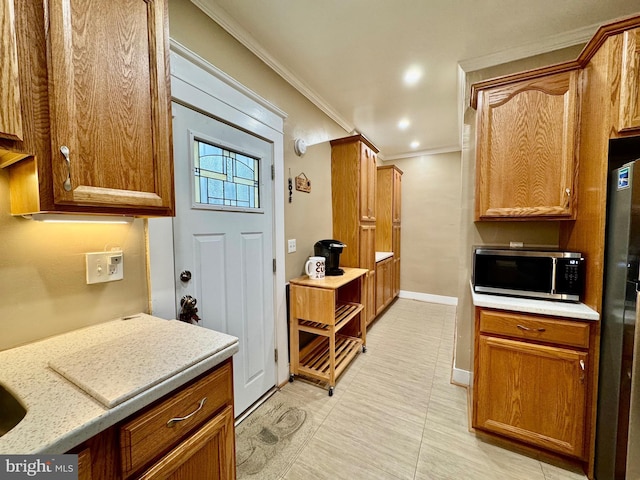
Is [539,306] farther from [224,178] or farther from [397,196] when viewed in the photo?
[397,196]

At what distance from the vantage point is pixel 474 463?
1426 millimetres

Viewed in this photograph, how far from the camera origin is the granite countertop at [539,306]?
1309mm

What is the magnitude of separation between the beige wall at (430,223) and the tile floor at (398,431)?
1811 millimetres

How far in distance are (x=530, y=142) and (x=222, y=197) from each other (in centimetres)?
201

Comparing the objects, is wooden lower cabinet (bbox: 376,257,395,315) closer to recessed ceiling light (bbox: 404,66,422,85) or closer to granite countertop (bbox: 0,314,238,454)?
recessed ceiling light (bbox: 404,66,422,85)

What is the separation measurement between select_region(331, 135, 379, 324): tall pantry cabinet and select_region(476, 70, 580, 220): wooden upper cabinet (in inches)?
48.2

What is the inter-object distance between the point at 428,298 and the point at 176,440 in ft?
13.8

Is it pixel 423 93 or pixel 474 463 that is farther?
pixel 423 93

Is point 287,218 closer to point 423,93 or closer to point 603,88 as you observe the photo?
point 423,93

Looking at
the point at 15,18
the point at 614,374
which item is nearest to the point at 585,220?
the point at 614,374

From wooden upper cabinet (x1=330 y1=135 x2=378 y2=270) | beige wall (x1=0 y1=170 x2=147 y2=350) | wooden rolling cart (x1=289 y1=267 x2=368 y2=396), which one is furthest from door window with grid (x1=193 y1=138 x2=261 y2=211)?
wooden upper cabinet (x1=330 y1=135 x2=378 y2=270)

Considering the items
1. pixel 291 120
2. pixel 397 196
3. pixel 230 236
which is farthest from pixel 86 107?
pixel 397 196

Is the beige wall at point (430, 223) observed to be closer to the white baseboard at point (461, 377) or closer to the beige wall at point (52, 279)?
the white baseboard at point (461, 377)

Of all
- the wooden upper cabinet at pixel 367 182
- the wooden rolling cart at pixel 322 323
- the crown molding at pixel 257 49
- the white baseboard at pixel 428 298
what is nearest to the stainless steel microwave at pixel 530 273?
the wooden rolling cart at pixel 322 323
